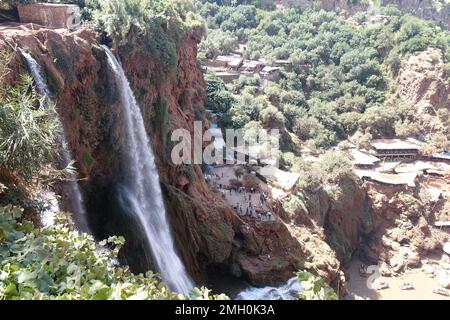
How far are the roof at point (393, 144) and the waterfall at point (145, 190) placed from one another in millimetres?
27744

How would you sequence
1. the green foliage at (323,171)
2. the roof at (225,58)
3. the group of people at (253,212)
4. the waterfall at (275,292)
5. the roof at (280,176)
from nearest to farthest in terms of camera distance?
the waterfall at (275,292) → the group of people at (253,212) → the roof at (280,176) → the green foliage at (323,171) → the roof at (225,58)

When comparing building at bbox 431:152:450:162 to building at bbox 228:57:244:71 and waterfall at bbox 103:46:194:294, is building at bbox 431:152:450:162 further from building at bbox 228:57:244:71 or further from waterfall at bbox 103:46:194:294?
waterfall at bbox 103:46:194:294

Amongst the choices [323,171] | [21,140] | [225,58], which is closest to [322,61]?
[225,58]

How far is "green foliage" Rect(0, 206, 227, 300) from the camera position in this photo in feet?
14.2

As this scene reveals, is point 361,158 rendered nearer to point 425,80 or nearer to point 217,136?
point 217,136

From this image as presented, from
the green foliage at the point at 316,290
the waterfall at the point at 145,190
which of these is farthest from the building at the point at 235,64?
the green foliage at the point at 316,290

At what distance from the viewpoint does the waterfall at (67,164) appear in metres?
11.9

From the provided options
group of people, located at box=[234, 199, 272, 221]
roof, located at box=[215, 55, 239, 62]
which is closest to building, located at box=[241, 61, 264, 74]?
roof, located at box=[215, 55, 239, 62]

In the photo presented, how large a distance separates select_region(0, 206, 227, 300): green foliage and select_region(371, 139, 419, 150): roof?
3715cm

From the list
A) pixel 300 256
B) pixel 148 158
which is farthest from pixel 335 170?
pixel 148 158

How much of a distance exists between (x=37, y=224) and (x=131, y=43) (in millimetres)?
11021

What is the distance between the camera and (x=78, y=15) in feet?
59.0

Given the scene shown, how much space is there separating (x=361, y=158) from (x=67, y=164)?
2998 cm

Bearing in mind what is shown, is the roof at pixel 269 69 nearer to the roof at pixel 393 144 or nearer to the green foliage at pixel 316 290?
the roof at pixel 393 144
